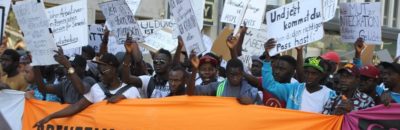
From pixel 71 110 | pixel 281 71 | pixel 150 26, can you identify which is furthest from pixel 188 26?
pixel 150 26

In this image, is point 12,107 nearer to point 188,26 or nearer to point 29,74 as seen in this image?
point 29,74

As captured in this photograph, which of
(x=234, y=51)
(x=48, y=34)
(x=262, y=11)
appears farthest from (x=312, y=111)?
(x=48, y=34)

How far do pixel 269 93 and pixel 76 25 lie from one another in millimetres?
2484

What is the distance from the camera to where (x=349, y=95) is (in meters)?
6.56

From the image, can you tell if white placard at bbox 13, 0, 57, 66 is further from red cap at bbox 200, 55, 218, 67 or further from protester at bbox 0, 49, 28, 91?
red cap at bbox 200, 55, 218, 67

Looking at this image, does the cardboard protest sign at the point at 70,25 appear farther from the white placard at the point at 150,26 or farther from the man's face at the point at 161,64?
the white placard at the point at 150,26

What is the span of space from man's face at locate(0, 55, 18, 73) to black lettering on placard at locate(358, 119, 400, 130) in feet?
15.2

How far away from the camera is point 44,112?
7949 mm

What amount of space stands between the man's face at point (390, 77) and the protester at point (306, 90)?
52cm

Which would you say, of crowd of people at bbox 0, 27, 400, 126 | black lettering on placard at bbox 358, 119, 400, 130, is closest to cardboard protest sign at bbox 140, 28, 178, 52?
crowd of people at bbox 0, 27, 400, 126

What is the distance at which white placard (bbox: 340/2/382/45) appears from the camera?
8.24 meters

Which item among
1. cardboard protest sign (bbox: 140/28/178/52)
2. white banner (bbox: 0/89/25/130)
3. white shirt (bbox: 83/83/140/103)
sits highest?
cardboard protest sign (bbox: 140/28/178/52)

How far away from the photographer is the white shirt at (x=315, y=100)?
6.62 metres

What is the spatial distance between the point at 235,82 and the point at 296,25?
0.92 meters
